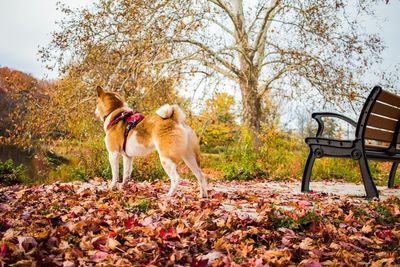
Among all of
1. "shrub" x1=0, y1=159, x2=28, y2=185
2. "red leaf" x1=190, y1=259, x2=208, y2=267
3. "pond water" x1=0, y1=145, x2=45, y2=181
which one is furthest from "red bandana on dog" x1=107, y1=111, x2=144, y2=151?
"pond water" x1=0, y1=145, x2=45, y2=181

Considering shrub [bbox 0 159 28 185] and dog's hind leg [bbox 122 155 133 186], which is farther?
shrub [bbox 0 159 28 185]

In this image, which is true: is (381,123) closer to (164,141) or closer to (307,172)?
(307,172)

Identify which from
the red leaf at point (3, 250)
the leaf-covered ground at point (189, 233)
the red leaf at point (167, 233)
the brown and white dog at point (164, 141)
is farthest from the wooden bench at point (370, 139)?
the red leaf at point (3, 250)

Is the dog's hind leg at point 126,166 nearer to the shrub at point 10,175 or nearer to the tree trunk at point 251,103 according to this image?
the shrub at point 10,175

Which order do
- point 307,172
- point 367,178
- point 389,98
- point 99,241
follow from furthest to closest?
point 307,172, point 389,98, point 367,178, point 99,241

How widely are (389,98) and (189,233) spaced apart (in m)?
4.26

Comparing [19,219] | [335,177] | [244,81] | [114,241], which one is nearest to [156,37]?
[244,81]

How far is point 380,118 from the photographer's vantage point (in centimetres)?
650

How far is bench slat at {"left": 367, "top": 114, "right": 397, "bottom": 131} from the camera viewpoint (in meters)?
6.27

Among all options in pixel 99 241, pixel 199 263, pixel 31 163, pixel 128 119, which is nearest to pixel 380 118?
pixel 128 119

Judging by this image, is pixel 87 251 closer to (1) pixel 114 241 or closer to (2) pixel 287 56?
(1) pixel 114 241

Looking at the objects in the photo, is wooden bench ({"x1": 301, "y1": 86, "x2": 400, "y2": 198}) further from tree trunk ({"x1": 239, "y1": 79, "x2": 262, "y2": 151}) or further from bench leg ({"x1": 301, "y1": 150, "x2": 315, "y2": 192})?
tree trunk ({"x1": 239, "y1": 79, "x2": 262, "y2": 151})

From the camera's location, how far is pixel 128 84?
1295 centimetres

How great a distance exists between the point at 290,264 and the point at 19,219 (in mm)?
2791
